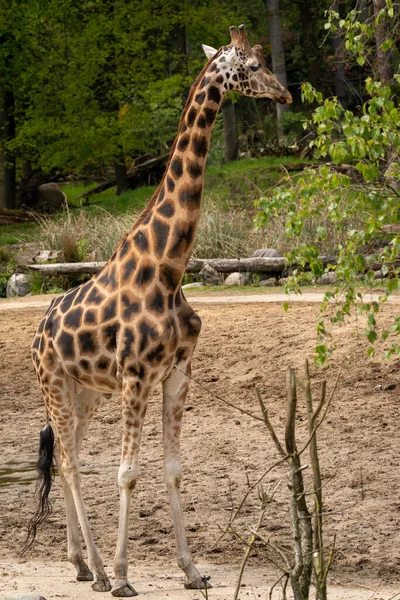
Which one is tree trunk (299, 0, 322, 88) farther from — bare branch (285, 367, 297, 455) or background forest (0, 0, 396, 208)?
bare branch (285, 367, 297, 455)

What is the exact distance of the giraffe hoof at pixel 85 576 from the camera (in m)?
6.70

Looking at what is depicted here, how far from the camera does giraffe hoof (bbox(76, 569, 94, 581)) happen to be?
6698 millimetres

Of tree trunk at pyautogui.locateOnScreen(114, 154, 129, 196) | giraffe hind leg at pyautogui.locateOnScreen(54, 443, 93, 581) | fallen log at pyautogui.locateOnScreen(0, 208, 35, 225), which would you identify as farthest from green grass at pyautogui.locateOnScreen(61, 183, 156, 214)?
giraffe hind leg at pyautogui.locateOnScreen(54, 443, 93, 581)

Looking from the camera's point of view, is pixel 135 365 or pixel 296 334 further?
pixel 296 334

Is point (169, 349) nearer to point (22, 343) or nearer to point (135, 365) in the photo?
point (135, 365)

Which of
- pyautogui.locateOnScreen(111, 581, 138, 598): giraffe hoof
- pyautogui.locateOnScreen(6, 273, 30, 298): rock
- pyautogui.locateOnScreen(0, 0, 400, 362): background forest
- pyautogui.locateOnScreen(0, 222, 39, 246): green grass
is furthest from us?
pyautogui.locateOnScreen(0, 0, 400, 362): background forest

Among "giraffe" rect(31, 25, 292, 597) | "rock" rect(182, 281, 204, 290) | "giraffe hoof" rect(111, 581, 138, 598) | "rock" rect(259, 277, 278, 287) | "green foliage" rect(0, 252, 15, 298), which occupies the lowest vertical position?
"green foliage" rect(0, 252, 15, 298)

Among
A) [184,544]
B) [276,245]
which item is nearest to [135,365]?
[184,544]

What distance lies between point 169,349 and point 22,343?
8375 mm

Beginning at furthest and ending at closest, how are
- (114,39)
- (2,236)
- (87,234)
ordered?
(114,39)
(2,236)
(87,234)

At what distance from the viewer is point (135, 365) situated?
6406 millimetres

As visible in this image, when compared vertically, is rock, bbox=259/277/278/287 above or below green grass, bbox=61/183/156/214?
above

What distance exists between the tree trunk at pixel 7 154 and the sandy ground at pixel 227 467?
16.0 metres

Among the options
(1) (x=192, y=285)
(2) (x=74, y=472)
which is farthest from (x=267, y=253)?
(2) (x=74, y=472)
